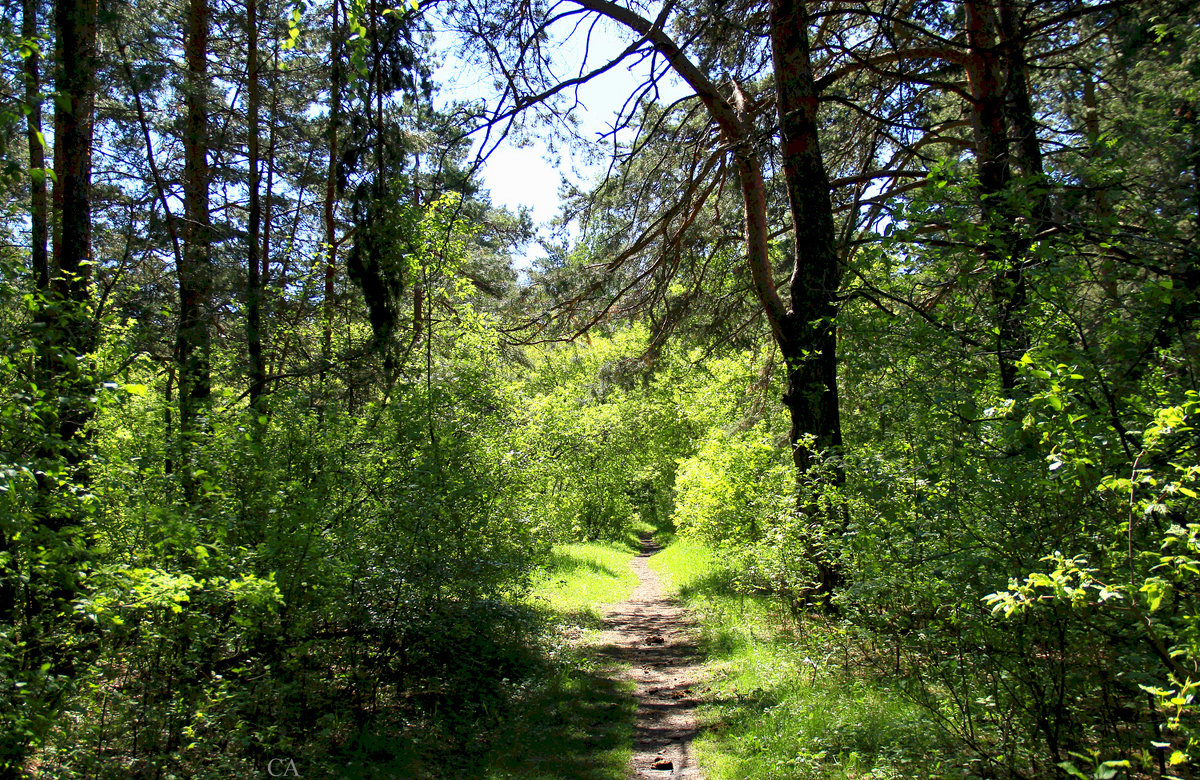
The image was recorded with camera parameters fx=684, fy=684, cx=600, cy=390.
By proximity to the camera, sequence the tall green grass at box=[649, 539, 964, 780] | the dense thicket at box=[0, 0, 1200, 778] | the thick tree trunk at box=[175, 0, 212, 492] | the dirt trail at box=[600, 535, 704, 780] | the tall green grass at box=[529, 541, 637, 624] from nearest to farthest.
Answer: the dense thicket at box=[0, 0, 1200, 778]
the tall green grass at box=[649, 539, 964, 780]
the dirt trail at box=[600, 535, 704, 780]
the thick tree trunk at box=[175, 0, 212, 492]
the tall green grass at box=[529, 541, 637, 624]

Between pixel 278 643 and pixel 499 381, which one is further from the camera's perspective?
pixel 499 381

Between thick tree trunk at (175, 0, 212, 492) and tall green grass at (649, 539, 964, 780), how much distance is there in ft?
21.3

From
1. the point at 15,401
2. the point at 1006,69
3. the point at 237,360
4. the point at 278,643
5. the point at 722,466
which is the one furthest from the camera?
the point at 722,466

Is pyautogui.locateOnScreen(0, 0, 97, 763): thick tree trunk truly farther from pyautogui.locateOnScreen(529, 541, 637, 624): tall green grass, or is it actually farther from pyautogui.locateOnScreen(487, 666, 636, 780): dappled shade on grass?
pyautogui.locateOnScreen(529, 541, 637, 624): tall green grass

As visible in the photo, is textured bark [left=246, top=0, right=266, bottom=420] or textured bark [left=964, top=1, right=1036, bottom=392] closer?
textured bark [left=964, top=1, right=1036, bottom=392]

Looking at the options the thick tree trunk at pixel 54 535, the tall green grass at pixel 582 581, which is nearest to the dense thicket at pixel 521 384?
the thick tree trunk at pixel 54 535

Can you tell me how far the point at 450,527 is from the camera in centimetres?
746

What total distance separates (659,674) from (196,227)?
8840mm

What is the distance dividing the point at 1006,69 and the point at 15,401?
882 centimetres

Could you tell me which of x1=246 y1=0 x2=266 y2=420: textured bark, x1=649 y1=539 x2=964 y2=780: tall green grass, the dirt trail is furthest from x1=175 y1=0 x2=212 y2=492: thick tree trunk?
x1=649 y1=539 x2=964 y2=780: tall green grass

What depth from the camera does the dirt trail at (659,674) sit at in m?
5.74

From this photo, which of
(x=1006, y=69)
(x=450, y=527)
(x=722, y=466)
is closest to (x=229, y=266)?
(x=450, y=527)

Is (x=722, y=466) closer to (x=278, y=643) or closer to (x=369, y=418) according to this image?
(x=369, y=418)

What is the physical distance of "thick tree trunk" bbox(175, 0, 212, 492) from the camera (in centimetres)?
830
